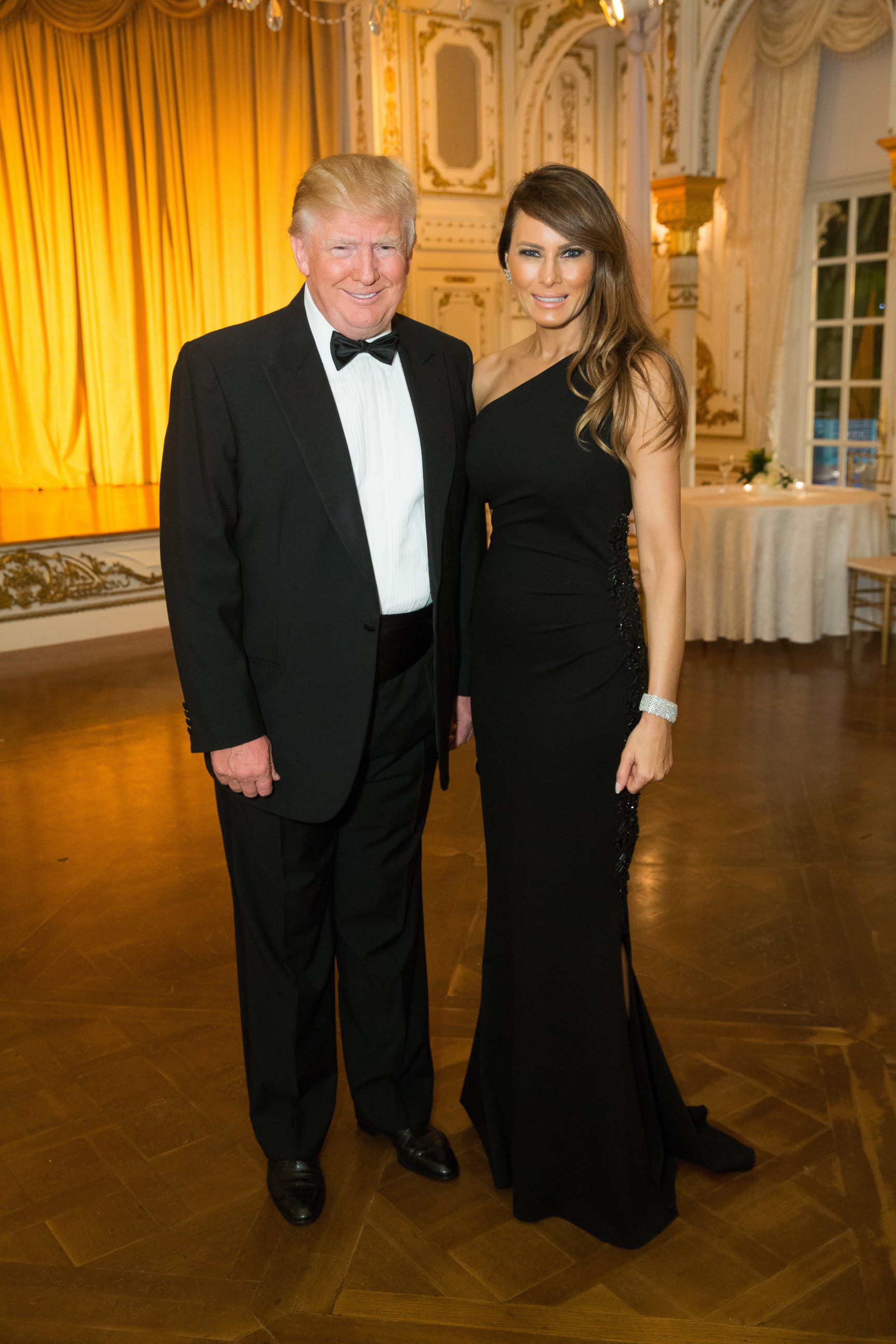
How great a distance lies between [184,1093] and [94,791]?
6.87 ft

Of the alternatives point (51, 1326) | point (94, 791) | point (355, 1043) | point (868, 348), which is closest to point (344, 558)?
point (355, 1043)

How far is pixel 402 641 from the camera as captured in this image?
1914 mm

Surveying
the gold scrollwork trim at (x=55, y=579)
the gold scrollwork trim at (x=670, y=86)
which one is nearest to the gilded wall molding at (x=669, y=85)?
the gold scrollwork trim at (x=670, y=86)

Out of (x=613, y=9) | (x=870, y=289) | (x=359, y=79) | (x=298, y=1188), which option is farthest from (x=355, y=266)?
(x=359, y=79)

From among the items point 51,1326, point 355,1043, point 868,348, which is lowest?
point 51,1326

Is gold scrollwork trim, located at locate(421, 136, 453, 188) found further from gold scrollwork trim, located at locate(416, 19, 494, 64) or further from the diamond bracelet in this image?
the diamond bracelet

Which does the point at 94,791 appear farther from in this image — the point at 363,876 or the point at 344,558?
the point at 344,558

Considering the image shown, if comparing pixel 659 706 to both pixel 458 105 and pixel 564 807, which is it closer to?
pixel 564 807

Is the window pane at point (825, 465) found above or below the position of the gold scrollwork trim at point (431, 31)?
below

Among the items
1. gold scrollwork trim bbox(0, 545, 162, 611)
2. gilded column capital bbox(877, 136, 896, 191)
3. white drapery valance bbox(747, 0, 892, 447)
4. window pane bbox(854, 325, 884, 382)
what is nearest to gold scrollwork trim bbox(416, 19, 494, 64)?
white drapery valance bbox(747, 0, 892, 447)

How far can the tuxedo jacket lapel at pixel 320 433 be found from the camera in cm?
176

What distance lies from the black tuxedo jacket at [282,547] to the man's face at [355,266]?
0.25 feet

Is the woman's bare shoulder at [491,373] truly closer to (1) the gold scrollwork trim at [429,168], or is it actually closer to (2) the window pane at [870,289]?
(2) the window pane at [870,289]

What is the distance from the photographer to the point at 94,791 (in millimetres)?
4285
